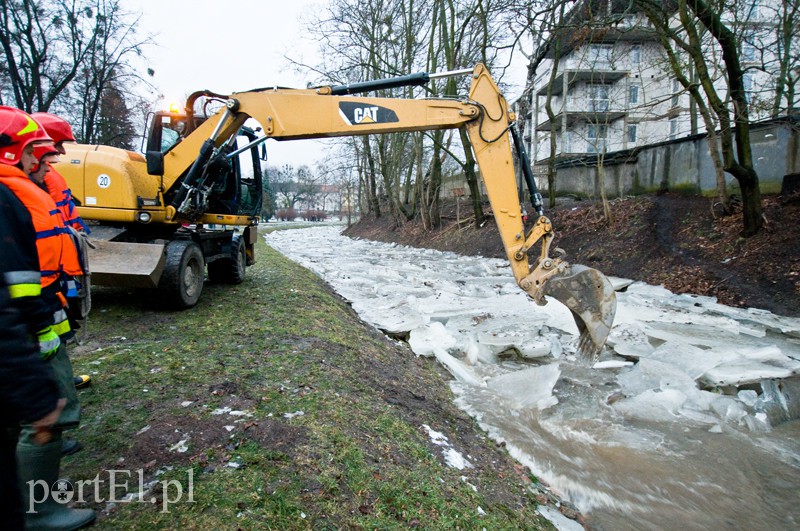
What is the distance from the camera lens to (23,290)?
5.43 ft

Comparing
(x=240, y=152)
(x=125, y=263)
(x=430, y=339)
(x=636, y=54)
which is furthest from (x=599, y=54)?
(x=636, y=54)

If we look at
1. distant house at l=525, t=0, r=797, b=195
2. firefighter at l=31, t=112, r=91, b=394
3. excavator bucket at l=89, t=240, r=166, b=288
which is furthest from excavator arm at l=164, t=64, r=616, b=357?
distant house at l=525, t=0, r=797, b=195

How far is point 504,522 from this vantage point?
246 centimetres

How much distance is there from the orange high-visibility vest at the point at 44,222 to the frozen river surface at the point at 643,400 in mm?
3212

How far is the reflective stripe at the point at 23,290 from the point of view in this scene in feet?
5.33

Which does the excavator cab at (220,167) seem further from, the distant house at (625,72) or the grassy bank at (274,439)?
the distant house at (625,72)

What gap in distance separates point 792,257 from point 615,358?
188 inches

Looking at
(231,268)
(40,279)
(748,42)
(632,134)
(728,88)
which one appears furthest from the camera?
(632,134)

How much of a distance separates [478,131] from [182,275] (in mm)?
3881

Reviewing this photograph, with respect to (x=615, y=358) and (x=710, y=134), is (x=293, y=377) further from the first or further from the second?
(x=710, y=134)

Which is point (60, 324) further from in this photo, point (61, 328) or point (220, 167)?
point (220, 167)

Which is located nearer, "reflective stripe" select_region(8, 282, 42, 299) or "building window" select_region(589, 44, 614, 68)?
"reflective stripe" select_region(8, 282, 42, 299)

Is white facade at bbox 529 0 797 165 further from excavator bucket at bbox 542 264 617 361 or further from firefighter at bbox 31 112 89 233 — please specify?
firefighter at bbox 31 112 89 233

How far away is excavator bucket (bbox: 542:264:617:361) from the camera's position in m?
4.41
